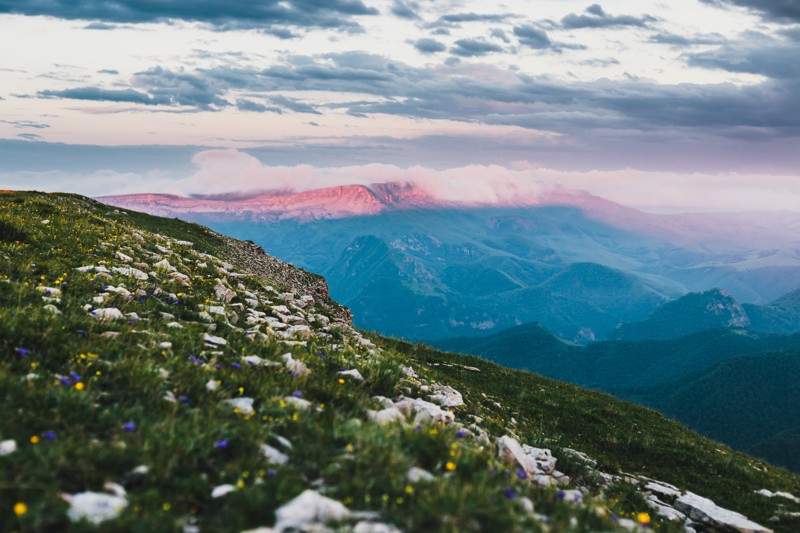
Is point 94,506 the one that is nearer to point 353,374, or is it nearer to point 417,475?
point 417,475

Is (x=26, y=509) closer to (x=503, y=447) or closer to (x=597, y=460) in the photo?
(x=503, y=447)

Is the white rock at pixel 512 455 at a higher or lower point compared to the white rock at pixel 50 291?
lower

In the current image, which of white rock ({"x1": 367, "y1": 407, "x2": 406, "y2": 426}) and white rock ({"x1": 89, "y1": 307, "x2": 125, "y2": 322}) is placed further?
white rock ({"x1": 89, "y1": 307, "x2": 125, "y2": 322})

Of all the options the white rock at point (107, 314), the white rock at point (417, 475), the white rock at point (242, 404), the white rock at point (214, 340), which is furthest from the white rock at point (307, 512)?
the white rock at point (107, 314)

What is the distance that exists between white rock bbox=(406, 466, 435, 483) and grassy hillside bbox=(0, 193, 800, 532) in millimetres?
61

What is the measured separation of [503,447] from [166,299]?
905 centimetres

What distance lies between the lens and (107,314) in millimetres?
10422

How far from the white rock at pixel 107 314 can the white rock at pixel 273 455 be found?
18.4 ft

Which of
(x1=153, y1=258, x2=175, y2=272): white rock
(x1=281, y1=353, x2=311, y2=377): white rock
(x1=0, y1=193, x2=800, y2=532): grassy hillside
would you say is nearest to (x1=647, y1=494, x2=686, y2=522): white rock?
(x1=0, y1=193, x2=800, y2=532): grassy hillside

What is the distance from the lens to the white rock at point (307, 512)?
490 cm

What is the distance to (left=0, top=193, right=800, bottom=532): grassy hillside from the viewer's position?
5.15m

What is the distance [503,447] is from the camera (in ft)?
29.0

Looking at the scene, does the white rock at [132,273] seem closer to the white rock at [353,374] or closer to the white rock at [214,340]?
the white rock at [214,340]

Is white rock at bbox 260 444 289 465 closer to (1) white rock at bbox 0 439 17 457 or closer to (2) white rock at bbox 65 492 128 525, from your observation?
(2) white rock at bbox 65 492 128 525
